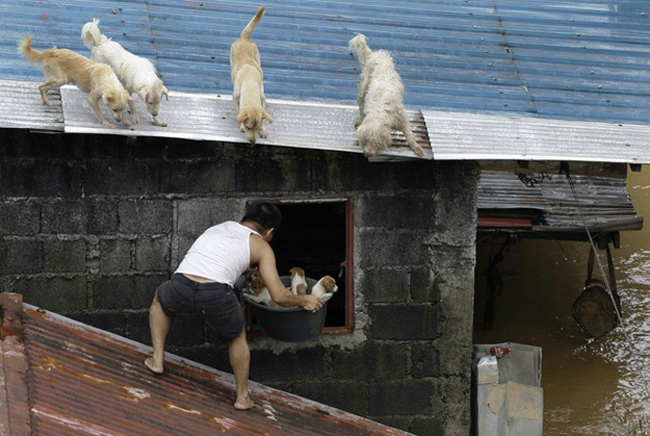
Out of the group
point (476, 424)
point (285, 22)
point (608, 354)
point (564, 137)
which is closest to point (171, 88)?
point (285, 22)

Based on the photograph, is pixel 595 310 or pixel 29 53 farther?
pixel 595 310

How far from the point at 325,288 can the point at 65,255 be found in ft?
5.76

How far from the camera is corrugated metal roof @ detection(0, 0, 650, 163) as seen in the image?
614 cm

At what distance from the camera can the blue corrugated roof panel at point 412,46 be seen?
670cm

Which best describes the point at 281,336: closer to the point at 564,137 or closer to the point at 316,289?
the point at 316,289

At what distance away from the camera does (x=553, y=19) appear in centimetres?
796

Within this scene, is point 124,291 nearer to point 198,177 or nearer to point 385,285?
point 198,177

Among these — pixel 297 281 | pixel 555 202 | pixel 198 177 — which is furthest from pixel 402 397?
pixel 555 202

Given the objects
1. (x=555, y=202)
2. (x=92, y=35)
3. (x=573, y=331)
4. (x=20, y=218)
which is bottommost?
(x=573, y=331)

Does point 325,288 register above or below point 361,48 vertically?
below

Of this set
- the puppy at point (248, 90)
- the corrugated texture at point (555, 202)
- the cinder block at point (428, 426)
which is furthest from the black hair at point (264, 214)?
the corrugated texture at point (555, 202)

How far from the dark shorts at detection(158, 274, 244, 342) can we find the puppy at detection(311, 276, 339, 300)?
67 centimetres

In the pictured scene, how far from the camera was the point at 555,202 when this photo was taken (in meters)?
9.97

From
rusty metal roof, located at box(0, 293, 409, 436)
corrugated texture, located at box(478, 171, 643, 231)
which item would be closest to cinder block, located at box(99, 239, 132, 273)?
rusty metal roof, located at box(0, 293, 409, 436)
